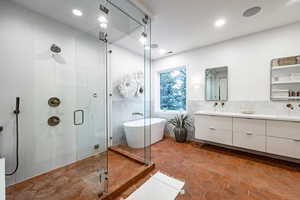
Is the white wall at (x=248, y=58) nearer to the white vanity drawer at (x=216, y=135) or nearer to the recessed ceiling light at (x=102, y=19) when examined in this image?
the white vanity drawer at (x=216, y=135)

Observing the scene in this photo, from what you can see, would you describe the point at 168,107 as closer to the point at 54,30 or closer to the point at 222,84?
the point at 222,84

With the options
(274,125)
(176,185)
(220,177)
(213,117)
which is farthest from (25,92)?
(274,125)

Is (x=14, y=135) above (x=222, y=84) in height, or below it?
below

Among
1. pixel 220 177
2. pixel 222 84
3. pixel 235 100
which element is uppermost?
pixel 222 84

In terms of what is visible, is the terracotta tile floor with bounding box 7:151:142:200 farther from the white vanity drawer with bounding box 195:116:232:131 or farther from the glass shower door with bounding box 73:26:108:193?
the white vanity drawer with bounding box 195:116:232:131

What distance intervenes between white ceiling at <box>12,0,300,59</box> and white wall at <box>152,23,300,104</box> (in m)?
0.18

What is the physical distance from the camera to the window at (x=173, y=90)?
12.1 feet

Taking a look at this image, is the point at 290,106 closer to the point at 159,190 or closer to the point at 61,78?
the point at 159,190

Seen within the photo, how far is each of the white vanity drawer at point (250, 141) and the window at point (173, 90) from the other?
155 centimetres

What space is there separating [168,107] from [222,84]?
67.4 inches

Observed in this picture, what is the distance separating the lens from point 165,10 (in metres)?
1.89

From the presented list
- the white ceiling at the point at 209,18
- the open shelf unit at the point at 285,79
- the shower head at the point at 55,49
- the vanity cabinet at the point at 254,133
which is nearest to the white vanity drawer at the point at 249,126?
the vanity cabinet at the point at 254,133

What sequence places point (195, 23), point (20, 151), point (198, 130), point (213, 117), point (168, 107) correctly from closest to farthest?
1. point (20, 151)
2. point (195, 23)
3. point (213, 117)
4. point (198, 130)
5. point (168, 107)

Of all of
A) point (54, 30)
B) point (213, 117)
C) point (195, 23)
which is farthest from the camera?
point (213, 117)
